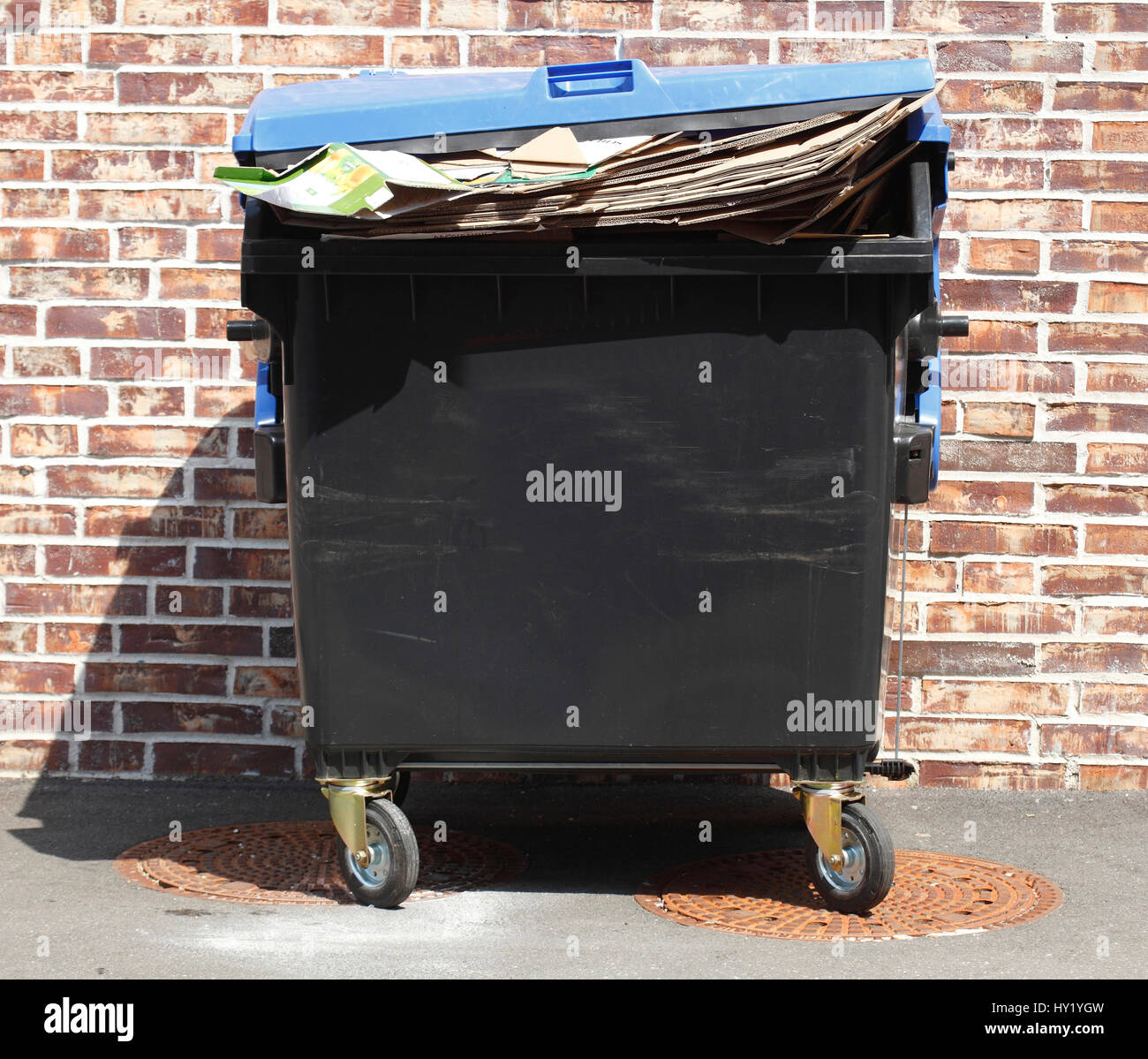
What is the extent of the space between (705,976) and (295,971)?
0.81 m

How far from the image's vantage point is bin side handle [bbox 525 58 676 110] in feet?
10.5

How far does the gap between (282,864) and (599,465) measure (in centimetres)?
142

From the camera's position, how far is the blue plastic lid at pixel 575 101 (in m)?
3.15

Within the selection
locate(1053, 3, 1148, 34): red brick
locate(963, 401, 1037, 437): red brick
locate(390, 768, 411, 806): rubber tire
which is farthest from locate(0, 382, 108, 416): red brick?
locate(1053, 3, 1148, 34): red brick

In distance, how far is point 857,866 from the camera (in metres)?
3.35

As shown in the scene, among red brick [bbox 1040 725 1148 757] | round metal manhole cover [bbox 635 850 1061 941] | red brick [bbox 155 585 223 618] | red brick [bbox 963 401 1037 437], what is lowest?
round metal manhole cover [bbox 635 850 1061 941]

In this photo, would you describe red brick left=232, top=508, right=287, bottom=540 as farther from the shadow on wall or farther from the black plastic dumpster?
the black plastic dumpster

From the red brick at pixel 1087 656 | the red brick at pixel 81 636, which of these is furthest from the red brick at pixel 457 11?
the red brick at pixel 1087 656

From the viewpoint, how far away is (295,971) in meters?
2.95

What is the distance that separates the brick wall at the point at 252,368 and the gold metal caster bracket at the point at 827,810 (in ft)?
4.68

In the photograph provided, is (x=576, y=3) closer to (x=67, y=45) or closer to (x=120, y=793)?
(x=67, y=45)

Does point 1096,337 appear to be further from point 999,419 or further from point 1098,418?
point 999,419

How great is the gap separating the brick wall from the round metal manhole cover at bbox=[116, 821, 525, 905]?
2.02 ft

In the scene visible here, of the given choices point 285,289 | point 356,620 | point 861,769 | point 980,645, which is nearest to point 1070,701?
point 980,645
